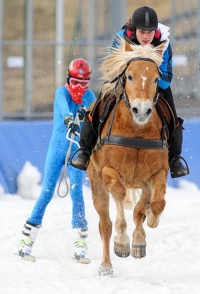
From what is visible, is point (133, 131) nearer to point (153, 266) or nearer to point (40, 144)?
point (153, 266)

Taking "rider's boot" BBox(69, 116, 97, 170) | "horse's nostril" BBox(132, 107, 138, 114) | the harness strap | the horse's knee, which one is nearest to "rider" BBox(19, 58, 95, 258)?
"rider's boot" BBox(69, 116, 97, 170)

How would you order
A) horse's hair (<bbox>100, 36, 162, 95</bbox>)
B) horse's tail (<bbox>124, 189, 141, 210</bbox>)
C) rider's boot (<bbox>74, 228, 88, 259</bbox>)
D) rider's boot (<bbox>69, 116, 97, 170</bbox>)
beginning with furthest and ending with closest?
rider's boot (<bbox>74, 228, 88, 259</bbox>), horse's tail (<bbox>124, 189, 141, 210</bbox>), rider's boot (<bbox>69, 116, 97, 170</bbox>), horse's hair (<bbox>100, 36, 162, 95</bbox>)

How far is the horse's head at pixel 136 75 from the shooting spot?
260 inches

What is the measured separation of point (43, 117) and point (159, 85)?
7.19 meters

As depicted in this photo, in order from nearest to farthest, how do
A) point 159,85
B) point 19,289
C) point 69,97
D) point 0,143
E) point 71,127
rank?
1. point 19,289
2. point 159,85
3. point 71,127
4. point 69,97
5. point 0,143

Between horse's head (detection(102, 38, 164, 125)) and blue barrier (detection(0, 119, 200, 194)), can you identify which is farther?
blue barrier (detection(0, 119, 200, 194))

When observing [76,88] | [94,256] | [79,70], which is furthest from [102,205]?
[79,70]

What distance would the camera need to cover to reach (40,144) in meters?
11.7

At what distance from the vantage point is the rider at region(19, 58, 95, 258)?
8.41 m

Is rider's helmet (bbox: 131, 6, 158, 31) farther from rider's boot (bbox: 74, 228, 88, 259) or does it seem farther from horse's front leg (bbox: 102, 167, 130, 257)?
rider's boot (bbox: 74, 228, 88, 259)

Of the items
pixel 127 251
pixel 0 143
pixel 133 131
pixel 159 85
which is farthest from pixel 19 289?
pixel 0 143

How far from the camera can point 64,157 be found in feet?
27.7

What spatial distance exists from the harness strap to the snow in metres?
1.15

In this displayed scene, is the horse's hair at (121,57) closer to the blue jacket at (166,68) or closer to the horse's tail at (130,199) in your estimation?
the blue jacket at (166,68)
